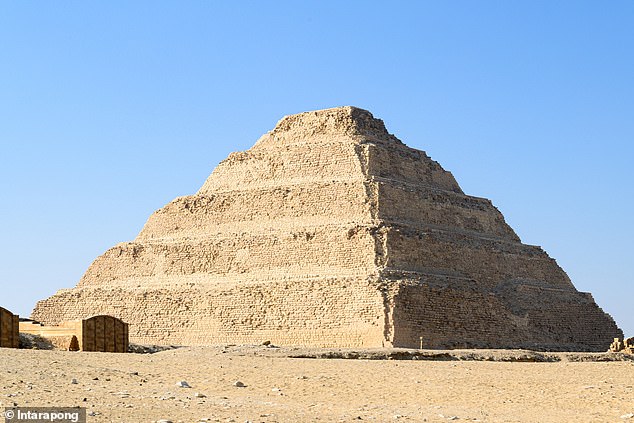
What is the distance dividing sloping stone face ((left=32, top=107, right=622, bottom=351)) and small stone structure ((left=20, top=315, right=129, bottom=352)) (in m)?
11.1

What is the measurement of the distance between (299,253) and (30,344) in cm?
1706

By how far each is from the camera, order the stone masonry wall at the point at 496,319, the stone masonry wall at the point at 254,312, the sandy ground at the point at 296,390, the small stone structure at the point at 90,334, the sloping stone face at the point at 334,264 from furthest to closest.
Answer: the sloping stone face at the point at 334,264, the stone masonry wall at the point at 496,319, the stone masonry wall at the point at 254,312, the small stone structure at the point at 90,334, the sandy ground at the point at 296,390

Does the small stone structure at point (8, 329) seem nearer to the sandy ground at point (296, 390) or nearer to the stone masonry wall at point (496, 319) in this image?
the sandy ground at point (296, 390)

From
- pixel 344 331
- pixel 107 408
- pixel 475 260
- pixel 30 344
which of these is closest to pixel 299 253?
pixel 344 331

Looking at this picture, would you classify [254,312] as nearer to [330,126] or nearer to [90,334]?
[330,126]

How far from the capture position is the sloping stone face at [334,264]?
46188 millimetres

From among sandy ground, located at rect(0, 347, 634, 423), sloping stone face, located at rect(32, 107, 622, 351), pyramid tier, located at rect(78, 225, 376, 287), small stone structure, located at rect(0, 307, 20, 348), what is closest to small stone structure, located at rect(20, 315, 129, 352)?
small stone structure, located at rect(0, 307, 20, 348)

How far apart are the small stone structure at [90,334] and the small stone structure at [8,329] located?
205cm

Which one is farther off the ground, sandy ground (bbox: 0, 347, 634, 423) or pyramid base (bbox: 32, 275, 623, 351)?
pyramid base (bbox: 32, 275, 623, 351)

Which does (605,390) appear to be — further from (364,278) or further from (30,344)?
(364,278)

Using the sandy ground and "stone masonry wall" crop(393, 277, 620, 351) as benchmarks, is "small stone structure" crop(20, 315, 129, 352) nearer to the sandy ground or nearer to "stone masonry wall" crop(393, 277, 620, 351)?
the sandy ground

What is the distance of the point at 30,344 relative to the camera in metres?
34.5

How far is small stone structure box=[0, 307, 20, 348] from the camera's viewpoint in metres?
32.3

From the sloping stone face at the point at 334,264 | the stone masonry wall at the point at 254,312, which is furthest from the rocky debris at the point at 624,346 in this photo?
the stone masonry wall at the point at 254,312
